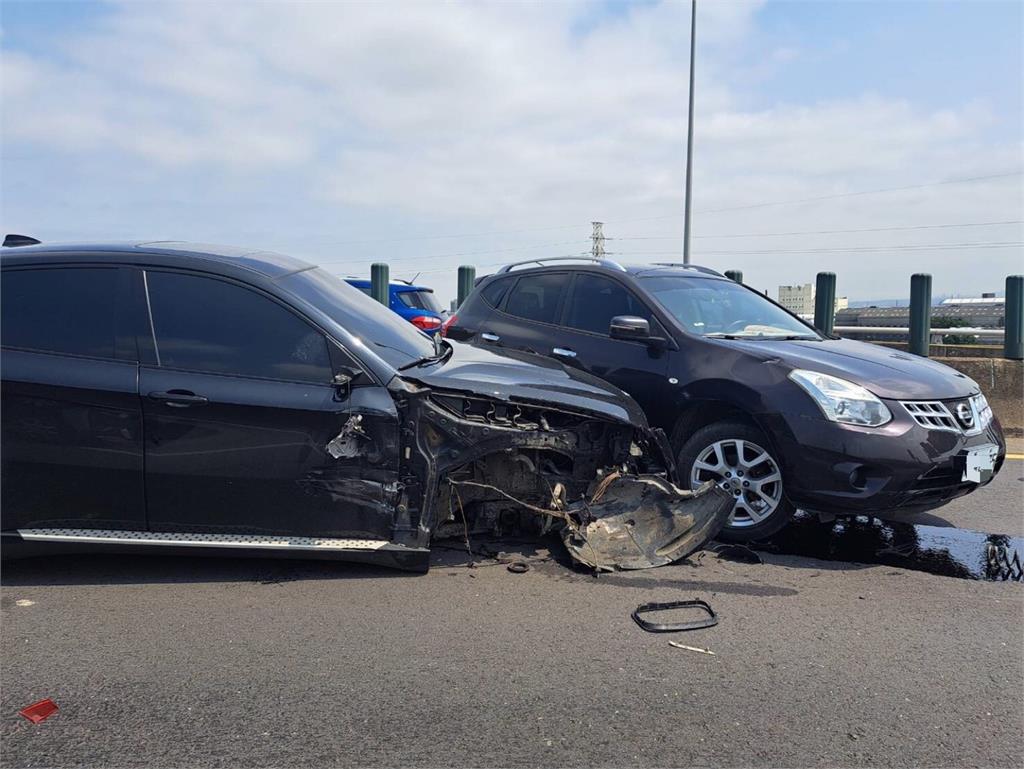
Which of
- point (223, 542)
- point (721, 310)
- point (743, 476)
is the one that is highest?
point (721, 310)

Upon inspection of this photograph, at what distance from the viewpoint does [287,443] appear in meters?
4.07

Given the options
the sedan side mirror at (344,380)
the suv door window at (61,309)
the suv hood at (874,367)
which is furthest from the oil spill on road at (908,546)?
the suv door window at (61,309)

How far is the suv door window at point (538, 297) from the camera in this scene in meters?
6.57

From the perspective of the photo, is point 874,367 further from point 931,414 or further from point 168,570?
point 168,570

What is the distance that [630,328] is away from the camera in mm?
5516

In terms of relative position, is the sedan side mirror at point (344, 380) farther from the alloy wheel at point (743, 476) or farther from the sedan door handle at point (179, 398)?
the alloy wheel at point (743, 476)

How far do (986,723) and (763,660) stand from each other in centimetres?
81

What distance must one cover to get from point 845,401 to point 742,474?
0.75 m

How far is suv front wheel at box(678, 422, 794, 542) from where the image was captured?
4.88 m

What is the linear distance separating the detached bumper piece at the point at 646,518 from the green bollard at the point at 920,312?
25.7ft

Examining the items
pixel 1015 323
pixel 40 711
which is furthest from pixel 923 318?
pixel 40 711

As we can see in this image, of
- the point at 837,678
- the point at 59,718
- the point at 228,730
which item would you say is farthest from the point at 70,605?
the point at 837,678

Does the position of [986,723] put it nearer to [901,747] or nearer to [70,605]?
[901,747]

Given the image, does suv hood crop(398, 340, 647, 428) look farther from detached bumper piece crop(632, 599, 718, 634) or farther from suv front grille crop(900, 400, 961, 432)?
suv front grille crop(900, 400, 961, 432)
